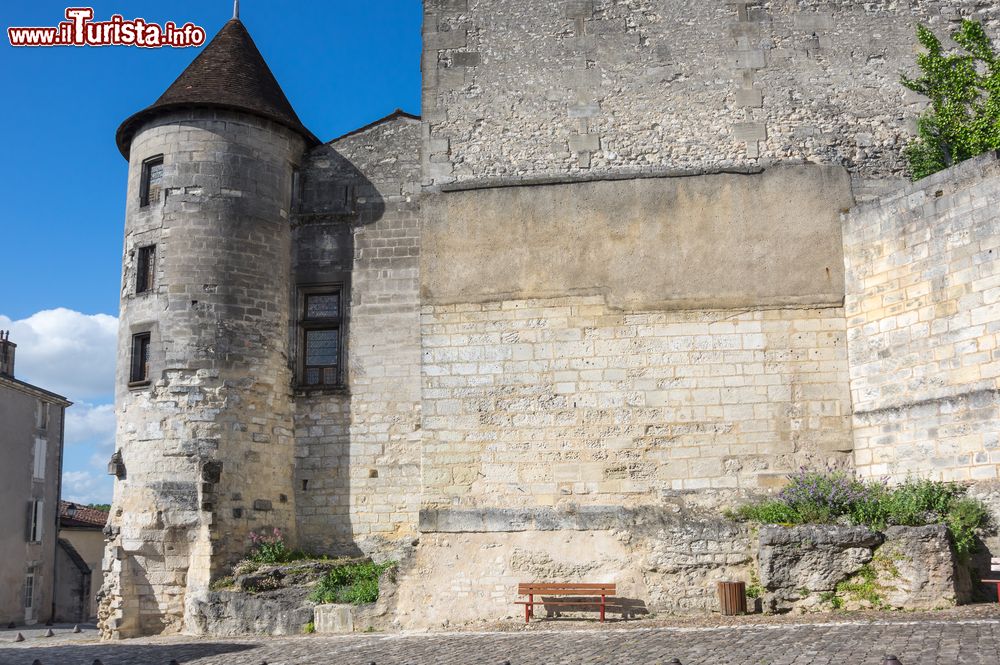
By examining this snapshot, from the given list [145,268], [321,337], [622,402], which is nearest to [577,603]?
[622,402]

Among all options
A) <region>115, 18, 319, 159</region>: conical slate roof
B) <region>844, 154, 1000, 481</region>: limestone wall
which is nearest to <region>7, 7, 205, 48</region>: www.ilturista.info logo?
<region>115, 18, 319, 159</region>: conical slate roof

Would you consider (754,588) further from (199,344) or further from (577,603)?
(199,344)

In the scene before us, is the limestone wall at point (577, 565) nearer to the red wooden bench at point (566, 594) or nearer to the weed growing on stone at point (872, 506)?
the red wooden bench at point (566, 594)

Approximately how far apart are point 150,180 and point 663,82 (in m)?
6.98

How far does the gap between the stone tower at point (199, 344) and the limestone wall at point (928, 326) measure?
7296 mm

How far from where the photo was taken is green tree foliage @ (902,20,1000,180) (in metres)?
12.2

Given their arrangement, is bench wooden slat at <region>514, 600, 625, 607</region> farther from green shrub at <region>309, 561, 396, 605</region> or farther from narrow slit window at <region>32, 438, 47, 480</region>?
narrow slit window at <region>32, 438, 47, 480</region>

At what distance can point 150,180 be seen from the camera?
45.5 ft

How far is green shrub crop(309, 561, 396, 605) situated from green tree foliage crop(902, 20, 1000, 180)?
8062mm

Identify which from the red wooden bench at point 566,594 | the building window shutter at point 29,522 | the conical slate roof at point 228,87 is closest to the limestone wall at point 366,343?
the conical slate roof at point 228,87

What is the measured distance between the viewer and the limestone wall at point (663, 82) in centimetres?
1270

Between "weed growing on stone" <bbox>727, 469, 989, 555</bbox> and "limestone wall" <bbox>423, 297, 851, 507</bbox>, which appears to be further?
"limestone wall" <bbox>423, 297, 851, 507</bbox>

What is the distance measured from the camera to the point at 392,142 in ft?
47.0

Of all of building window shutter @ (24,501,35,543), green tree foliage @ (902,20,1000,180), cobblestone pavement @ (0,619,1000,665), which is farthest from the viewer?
building window shutter @ (24,501,35,543)
